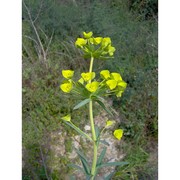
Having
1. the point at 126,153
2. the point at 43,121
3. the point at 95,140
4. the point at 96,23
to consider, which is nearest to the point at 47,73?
the point at 43,121

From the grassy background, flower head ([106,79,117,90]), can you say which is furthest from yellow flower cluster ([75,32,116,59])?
the grassy background

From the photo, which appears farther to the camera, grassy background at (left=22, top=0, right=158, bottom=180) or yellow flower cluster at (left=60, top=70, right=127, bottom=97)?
grassy background at (left=22, top=0, right=158, bottom=180)

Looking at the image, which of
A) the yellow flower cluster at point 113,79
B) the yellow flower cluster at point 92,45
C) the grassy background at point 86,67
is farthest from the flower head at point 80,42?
Answer: the grassy background at point 86,67

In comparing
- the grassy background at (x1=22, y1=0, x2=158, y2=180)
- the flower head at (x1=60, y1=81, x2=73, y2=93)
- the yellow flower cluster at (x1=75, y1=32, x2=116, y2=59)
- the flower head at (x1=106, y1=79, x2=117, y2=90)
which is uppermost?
the yellow flower cluster at (x1=75, y1=32, x2=116, y2=59)

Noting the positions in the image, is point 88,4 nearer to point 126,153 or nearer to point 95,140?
point 126,153

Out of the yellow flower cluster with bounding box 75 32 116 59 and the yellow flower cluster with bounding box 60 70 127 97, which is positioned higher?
the yellow flower cluster with bounding box 75 32 116 59

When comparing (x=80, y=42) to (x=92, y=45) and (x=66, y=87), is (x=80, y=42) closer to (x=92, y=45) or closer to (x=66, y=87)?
(x=92, y=45)

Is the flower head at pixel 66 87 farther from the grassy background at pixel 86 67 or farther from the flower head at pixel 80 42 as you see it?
the grassy background at pixel 86 67

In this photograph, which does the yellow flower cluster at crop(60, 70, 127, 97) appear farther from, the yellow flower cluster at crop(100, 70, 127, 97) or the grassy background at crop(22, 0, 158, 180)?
the grassy background at crop(22, 0, 158, 180)

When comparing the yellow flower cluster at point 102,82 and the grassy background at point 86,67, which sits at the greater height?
the yellow flower cluster at point 102,82
